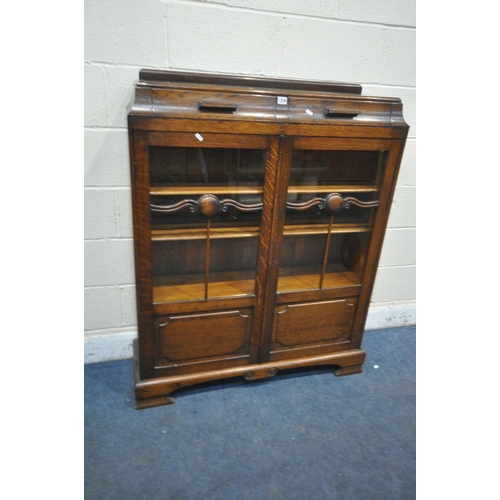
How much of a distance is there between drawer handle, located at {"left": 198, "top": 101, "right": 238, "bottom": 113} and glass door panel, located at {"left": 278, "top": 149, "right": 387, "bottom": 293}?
28 cm

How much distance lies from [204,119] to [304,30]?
0.66 metres

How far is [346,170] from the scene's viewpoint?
4.97 feet

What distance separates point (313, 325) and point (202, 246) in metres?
0.62

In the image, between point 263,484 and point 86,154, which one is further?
point 86,154

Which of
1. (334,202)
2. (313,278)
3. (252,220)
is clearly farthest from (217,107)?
(313,278)

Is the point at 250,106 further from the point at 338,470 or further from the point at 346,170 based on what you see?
the point at 338,470

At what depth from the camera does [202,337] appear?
5.06 ft

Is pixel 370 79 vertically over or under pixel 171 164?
over

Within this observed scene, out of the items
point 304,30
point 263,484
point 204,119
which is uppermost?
point 304,30

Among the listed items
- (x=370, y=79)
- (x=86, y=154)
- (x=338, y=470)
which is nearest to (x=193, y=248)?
(x=86, y=154)

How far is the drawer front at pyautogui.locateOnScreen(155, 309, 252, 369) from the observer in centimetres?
149

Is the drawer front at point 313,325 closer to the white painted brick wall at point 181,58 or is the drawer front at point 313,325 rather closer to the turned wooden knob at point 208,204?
the turned wooden knob at point 208,204

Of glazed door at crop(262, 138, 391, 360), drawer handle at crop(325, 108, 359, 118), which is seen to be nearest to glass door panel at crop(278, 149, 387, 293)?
glazed door at crop(262, 138, 391, 360)

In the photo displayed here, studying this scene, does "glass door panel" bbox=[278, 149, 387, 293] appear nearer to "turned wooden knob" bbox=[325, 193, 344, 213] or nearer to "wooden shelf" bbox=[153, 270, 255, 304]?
"turned wooden knob" bbox=[325, 193, 344, 213]
